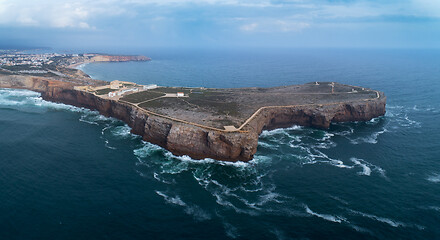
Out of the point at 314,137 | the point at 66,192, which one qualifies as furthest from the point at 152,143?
the point at 314,137

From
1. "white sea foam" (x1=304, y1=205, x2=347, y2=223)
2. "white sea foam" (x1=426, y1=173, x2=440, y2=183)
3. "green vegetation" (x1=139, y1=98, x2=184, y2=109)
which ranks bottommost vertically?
"white sea foam" (x1=304, y1=205, x2=347, y2=223)

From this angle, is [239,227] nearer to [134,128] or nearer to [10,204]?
[10,204]

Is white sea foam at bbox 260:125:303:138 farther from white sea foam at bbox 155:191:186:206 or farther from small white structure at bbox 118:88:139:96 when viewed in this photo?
small white structure at bbox 118:88:139:96

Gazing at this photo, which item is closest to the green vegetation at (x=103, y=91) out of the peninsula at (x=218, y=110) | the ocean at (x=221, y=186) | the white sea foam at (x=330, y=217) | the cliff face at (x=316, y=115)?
the peninsula at (x=218, y=110)

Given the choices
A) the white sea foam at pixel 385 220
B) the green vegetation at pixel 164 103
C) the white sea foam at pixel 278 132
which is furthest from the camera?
the green vegetation at pixel 164 103

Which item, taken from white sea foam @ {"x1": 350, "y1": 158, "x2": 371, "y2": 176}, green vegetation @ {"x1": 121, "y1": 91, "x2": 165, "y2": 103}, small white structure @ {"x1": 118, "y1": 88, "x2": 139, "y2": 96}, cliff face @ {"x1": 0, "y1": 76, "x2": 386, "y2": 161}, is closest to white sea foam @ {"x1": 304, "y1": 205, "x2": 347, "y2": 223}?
white sea foam @ {"x1": 350, "y1": 158, "x2": 371, "y2": 176}

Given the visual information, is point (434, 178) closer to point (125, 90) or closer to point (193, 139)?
point (193, 139)

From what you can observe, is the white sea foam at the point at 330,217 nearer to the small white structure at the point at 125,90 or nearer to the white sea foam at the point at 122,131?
the white sea foam at the point at 122,131
